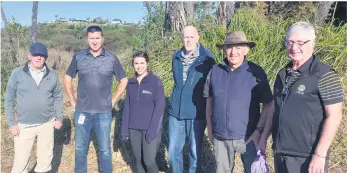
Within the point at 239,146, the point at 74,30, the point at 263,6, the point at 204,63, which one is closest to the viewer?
the point at 239,146

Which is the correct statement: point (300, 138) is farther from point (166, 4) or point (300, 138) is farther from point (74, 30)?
point (74, 30)

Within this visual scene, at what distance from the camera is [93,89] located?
165 inches

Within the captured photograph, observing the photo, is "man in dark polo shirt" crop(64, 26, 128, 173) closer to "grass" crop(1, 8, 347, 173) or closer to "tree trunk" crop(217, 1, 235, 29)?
"grass" crop(1, 8, 347, 173)

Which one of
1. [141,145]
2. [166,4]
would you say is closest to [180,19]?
[166,4]

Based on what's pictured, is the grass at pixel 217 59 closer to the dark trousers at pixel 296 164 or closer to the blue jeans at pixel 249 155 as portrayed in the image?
the blue jeans at pixel 249 155

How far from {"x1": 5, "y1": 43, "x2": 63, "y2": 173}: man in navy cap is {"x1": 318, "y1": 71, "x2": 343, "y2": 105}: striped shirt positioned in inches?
119

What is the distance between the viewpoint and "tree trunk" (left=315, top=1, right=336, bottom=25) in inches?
293

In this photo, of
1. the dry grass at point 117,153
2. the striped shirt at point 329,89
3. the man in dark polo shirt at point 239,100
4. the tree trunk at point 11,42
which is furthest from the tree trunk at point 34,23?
the striped shirt at point 329,89

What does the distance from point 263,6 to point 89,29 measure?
554 centimetres

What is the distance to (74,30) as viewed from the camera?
15.0 metres

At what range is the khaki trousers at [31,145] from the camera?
4133 millimetres

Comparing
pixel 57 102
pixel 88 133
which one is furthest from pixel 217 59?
pixel 57 102

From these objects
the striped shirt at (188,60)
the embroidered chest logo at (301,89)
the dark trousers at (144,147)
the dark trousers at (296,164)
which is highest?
the striped shirt at (188,60)

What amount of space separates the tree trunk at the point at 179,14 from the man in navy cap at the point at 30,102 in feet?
11.4
